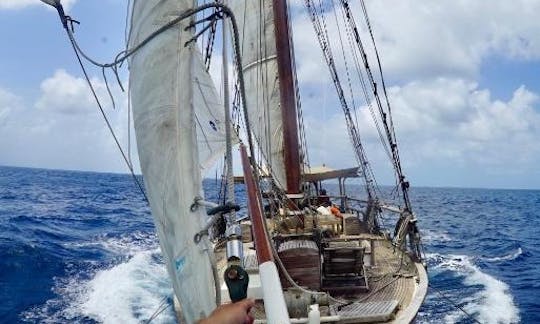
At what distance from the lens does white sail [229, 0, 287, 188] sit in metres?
19.0

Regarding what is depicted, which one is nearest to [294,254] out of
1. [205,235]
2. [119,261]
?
[205,235]

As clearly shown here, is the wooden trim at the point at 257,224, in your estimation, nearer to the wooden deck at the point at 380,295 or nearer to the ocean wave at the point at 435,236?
the wooden deck at the point at 380,295

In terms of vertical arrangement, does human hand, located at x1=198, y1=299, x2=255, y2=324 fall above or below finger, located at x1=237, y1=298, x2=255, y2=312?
below

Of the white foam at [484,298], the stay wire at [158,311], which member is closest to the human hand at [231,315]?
the stay wire at [158,311]

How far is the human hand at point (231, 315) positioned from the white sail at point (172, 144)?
4.57ft

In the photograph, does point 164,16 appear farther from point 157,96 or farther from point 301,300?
point 301,300

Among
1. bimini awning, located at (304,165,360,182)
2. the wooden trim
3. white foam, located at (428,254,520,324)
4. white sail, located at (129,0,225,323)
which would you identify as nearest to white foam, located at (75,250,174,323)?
bimini awning, located at (304,165,360,182)

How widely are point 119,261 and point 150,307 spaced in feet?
21.6

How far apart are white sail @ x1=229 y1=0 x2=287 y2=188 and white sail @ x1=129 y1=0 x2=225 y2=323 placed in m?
14.0

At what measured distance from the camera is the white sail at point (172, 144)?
4.07 m

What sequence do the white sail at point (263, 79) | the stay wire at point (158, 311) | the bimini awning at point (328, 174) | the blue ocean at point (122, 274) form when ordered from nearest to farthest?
1. the stay wire at point (158, 311)
2. the blue ocean at point (122, 274)
3. the white sail at point (263, 79)
4. the bimini awning at point (328, 174)

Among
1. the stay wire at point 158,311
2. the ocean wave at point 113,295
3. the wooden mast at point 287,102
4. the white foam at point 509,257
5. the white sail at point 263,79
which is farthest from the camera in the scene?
the white foam at point 509,257

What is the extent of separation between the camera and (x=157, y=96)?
427 centimetres

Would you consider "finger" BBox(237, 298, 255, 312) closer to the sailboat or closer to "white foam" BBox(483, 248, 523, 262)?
the sailboat
